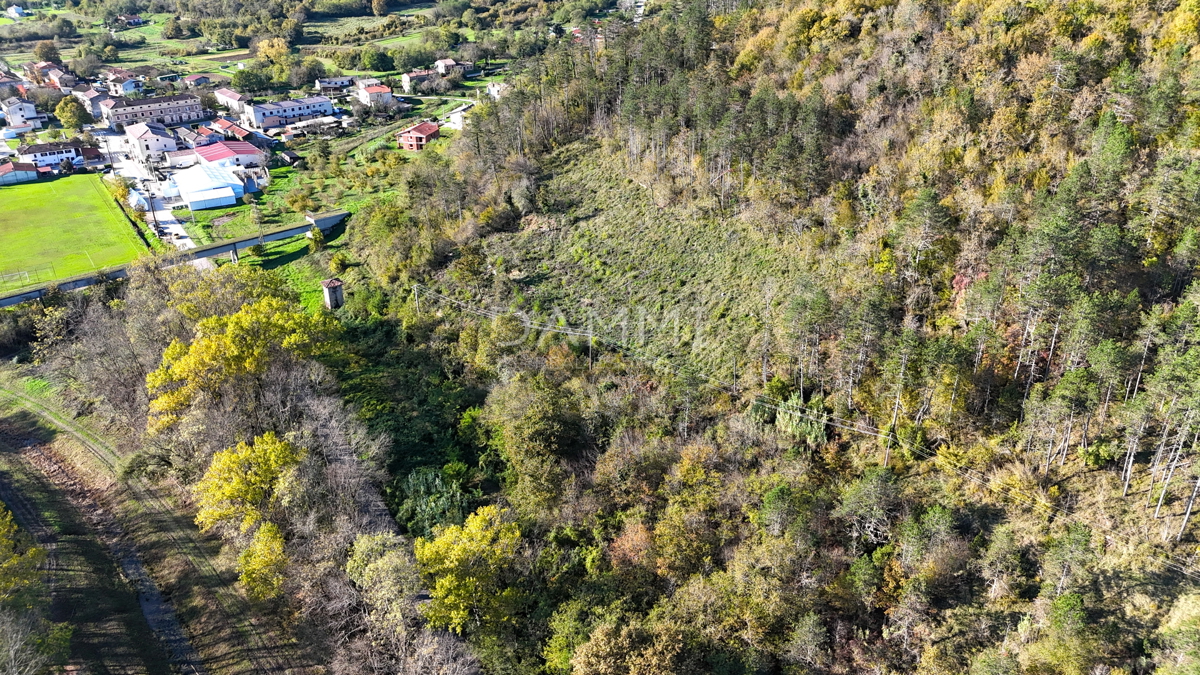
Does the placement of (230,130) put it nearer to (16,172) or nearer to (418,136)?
(16,172)

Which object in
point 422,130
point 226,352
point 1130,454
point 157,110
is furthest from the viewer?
point 157,110

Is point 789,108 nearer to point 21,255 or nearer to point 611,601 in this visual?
point 611,601

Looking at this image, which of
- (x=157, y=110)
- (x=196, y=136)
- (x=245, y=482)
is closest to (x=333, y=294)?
(x=245, y=482)

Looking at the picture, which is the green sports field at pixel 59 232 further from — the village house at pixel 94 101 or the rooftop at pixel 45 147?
the village house at pixel 94 101

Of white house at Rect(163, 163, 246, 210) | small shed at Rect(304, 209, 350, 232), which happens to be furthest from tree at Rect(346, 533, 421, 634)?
white house at Rect(163, 163, 246, 210)

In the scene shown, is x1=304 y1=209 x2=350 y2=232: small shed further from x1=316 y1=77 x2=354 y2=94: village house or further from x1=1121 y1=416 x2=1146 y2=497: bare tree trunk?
x1=1121 y1=416 x2=1146 y2=497: bare tree trunk

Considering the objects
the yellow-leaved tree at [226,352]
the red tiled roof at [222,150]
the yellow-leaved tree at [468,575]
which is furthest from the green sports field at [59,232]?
the yellow-leaved tree at [468,575]
